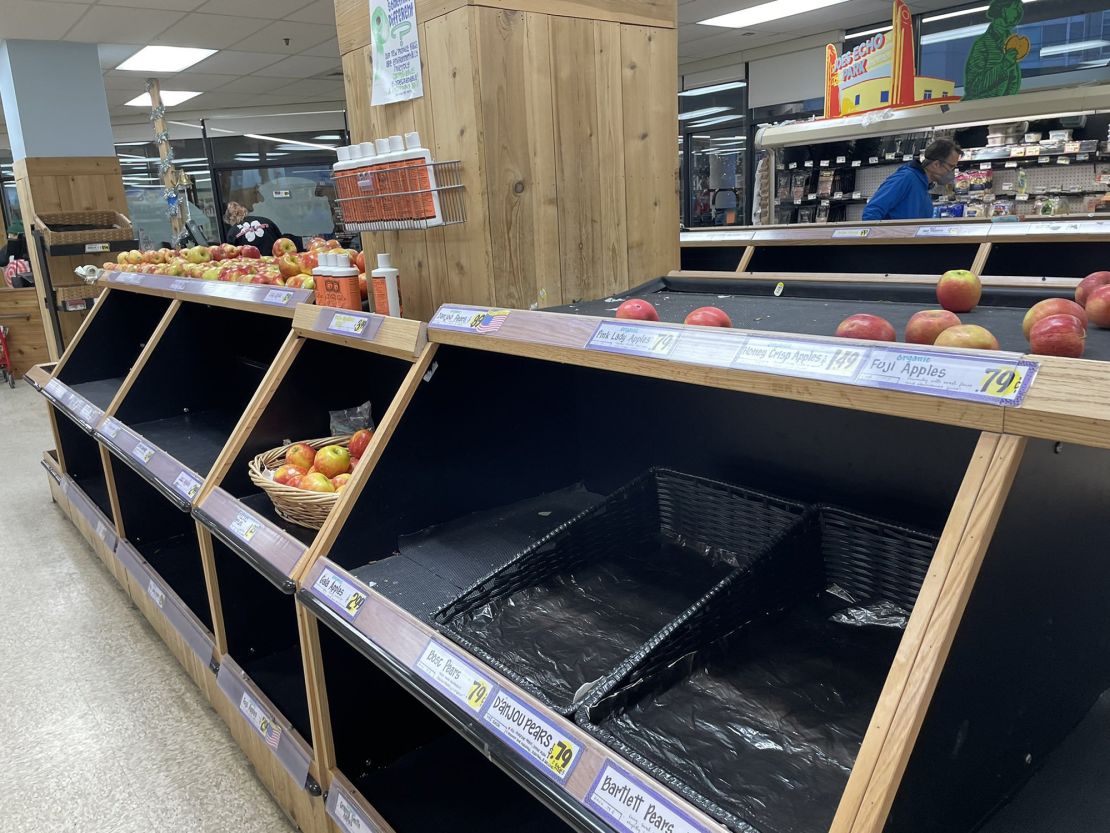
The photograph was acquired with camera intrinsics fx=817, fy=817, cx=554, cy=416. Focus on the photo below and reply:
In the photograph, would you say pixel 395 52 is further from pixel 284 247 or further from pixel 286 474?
pixel 284 247

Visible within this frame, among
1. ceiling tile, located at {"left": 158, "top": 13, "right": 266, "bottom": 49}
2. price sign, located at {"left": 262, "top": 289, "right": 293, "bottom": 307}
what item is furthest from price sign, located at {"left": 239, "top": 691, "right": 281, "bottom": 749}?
ceiling tile, located at {"left": 158, "top": 13, "right": 266, "bottom": 49}

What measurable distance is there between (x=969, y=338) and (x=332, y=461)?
1.55m

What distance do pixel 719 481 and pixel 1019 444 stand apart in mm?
897

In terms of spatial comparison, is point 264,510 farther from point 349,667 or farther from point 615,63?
point 615,63

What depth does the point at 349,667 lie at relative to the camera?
71.5 inches

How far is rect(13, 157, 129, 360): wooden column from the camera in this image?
721 centimetres

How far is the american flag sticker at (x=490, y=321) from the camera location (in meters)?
1.51

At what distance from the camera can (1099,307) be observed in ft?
4.13

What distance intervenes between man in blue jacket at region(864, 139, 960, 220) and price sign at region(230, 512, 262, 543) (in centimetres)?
428

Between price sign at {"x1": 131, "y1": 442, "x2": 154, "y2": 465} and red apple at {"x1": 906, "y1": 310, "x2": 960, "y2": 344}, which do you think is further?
price sign at {"x1": 131, "y1": 442, "x2": 154, "y2": 465}

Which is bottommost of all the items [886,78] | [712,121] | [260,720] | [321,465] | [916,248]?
[260,720]

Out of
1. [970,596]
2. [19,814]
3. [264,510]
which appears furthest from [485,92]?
[19,814]

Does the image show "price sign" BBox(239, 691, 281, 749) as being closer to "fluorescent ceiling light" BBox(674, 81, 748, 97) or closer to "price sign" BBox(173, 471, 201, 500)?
"price sign" BBox(173, 471, 201, 500)

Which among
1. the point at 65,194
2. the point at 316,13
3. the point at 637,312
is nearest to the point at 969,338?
the point at 637,312
